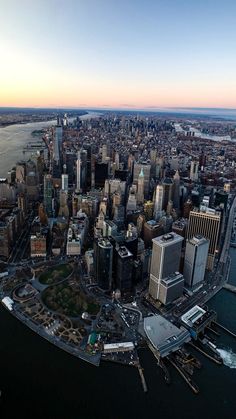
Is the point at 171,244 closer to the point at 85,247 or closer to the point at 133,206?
the point at 85,247

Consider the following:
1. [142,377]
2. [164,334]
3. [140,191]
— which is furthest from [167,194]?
[142,377]

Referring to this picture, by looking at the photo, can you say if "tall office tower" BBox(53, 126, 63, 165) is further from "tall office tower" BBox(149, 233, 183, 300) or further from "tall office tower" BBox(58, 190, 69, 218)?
"tall office tower" BBox(149, 233, 183, 300)

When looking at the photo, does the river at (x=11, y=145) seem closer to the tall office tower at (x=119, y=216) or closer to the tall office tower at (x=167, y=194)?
the tall office tower at (x=119, y=216)

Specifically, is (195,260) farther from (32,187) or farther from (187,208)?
(32,187)

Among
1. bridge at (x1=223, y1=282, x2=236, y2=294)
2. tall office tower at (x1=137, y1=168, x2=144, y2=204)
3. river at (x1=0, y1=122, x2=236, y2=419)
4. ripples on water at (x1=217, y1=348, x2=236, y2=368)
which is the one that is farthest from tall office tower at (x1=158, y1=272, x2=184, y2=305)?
tall office tower at (x1=137, y1=168, x2=144, y2=204)

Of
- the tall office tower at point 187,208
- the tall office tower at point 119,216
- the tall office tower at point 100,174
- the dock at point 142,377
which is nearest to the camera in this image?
the dock at point 142,377

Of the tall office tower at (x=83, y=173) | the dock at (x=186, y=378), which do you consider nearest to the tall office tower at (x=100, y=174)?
the tall office tower at (x=83, y=173)
